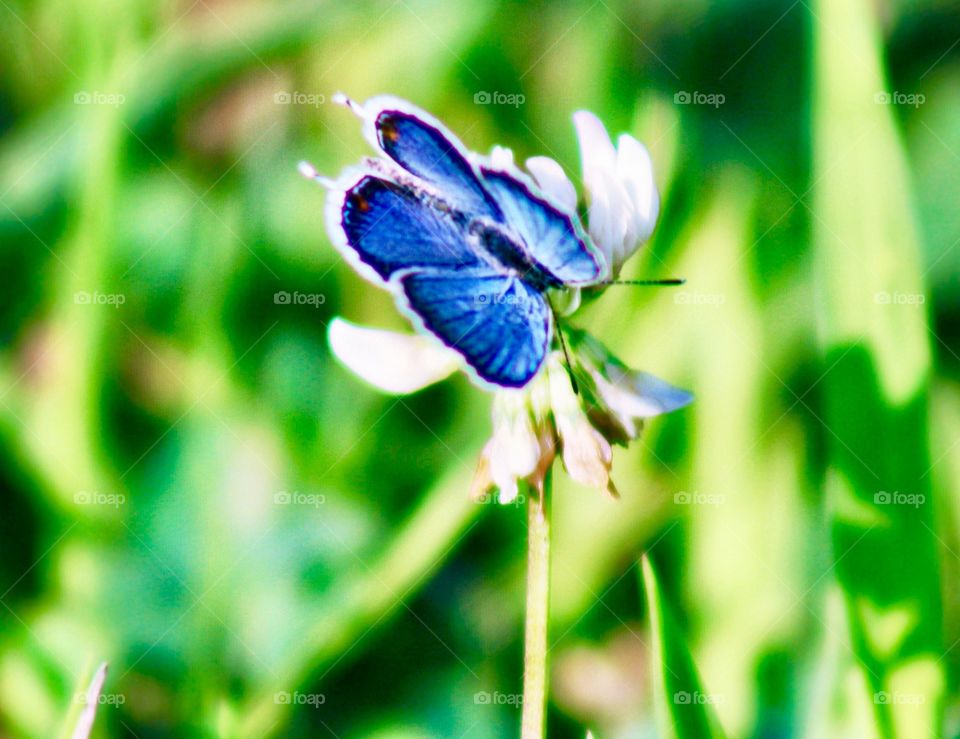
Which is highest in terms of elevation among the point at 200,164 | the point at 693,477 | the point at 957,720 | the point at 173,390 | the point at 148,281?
the point at 200,164

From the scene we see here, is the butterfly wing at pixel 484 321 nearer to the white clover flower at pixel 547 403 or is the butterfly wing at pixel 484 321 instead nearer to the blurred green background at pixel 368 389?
the white clover flower at pixel 547 403

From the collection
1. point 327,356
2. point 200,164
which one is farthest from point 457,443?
point 200,164

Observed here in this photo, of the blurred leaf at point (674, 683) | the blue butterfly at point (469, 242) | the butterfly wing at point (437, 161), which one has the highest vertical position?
the butterfly wing at point (437, 161)

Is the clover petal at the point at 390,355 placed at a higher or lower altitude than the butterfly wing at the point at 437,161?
lower

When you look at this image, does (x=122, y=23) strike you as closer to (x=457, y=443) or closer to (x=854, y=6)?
(x=457, y=443)

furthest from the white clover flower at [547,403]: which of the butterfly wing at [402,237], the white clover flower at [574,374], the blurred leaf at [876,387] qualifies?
the blurred leaf at [876,387]
